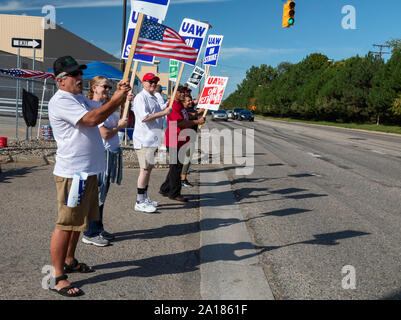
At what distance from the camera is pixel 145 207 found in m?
6.24

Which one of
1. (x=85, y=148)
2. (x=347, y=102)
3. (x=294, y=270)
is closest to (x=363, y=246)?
(x=294, y=270)

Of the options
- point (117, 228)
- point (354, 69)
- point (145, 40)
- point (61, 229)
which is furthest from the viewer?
point (354, 69)

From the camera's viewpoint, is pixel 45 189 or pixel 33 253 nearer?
pixel 33 253

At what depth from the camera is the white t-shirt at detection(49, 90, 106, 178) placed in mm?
3338

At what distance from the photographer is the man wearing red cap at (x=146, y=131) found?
6.05m

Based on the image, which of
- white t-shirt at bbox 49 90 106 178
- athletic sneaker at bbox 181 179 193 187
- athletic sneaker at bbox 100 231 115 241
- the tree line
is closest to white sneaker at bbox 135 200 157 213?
athletic sneaker at bbox 100 231 115 241

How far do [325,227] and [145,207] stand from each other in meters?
2.58

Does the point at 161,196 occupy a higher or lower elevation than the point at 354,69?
lower

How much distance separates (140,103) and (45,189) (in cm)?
272

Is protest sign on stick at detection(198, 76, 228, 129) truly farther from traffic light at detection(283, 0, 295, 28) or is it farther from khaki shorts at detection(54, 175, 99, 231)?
traffic light at detection(283, 0, 295, 28)

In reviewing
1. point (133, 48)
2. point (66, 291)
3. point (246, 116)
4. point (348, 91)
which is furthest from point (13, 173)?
point (348, 91)

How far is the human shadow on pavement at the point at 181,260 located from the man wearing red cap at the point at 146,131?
179 cm

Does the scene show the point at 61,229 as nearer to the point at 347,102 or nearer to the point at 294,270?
the point at 294,270

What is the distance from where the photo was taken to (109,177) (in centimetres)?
506
